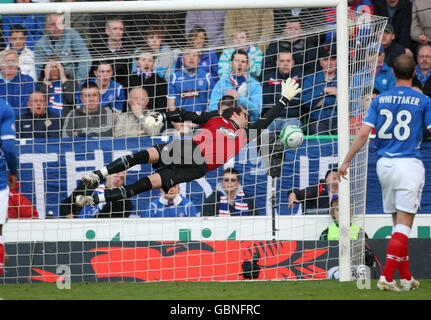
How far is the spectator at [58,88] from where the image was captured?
1043 centimetres

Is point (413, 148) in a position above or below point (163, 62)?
below

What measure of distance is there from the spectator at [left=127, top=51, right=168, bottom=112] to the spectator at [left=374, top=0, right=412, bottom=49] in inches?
144

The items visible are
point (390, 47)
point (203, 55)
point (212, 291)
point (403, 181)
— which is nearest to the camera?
point (403, 181)

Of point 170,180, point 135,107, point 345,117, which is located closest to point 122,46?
point 135,107

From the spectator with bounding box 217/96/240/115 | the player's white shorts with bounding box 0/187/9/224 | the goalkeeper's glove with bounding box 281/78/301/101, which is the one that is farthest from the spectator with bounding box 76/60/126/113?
the player's white shorts with bounding box 0/187/9/224

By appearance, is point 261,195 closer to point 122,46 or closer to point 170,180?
point 170,180

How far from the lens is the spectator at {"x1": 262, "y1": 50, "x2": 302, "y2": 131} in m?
10.0

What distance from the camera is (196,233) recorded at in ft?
30.4

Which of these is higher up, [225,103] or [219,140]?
[225,103]

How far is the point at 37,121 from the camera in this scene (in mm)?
10172

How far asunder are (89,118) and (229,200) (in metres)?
2.28

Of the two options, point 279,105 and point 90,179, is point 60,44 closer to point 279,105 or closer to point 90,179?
point 90,179

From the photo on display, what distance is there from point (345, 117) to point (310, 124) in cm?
151

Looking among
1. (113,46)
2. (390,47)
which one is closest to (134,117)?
(113,46)
